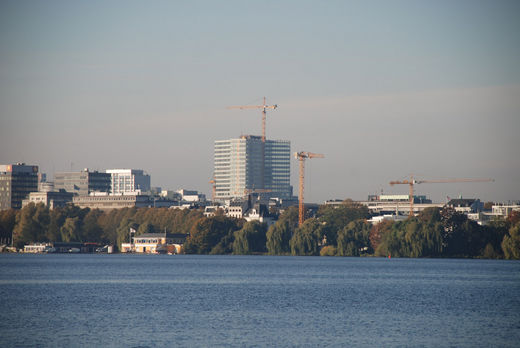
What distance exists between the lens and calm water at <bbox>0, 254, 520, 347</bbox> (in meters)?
50.8

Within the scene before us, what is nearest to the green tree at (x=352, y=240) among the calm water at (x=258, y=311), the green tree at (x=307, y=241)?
the green tree at (x=307, y=241)

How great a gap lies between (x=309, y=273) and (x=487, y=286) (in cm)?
2845

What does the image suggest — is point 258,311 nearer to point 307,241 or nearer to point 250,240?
point 307,241

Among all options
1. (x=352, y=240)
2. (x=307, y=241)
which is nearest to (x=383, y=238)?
(x=352, y=240)

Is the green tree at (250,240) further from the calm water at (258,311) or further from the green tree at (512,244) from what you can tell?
the calm water at (258,311)

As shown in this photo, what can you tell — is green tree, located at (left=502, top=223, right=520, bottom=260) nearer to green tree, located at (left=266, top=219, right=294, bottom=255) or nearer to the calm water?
the calm water

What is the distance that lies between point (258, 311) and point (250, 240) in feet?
399

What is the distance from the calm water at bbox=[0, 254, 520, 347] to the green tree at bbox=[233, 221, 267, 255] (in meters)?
79.8

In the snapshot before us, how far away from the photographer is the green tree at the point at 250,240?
18538 centimetres

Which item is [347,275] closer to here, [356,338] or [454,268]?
[454,268]

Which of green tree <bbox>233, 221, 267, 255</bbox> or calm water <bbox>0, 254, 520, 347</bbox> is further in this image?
green tree <bbox>233, 221, 267, 255</bbox>

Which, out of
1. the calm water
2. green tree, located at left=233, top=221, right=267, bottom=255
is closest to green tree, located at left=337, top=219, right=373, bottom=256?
green tree, located at left=233, top=221, right=267, bottom=255

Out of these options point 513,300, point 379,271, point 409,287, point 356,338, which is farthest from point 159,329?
point 379,271

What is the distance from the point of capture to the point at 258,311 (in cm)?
6419
